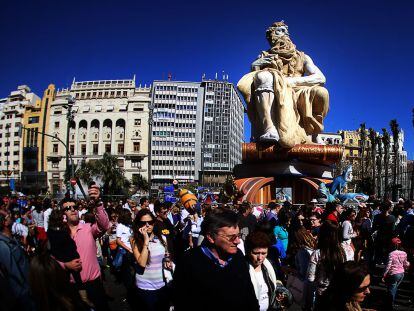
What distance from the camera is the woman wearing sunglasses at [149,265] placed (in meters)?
4.36

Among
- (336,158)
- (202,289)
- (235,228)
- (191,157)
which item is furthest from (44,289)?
(191,157)

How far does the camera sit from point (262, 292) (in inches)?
139

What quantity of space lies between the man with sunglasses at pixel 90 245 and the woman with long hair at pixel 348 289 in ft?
8.85

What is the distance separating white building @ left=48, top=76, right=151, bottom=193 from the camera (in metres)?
85.8

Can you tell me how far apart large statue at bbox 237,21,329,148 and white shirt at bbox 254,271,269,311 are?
15.3m

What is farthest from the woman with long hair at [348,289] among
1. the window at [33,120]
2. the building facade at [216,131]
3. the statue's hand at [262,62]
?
the window at [33,120]

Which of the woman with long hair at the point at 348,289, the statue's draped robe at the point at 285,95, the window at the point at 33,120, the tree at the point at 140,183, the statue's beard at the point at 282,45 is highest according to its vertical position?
the window at the point at 33,120

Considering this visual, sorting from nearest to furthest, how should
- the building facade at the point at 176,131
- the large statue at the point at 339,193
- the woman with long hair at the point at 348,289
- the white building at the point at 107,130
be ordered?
the woman with long hair at the point at 348,289
the large statue at the point at 339,193
the white building at the point at 107,130
the building facade at the point at 176,131

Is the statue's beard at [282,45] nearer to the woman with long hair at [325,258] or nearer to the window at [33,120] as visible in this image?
the woman with long hair at [325,258]

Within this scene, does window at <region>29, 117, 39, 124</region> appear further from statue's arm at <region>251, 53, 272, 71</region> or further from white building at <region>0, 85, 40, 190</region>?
statue's arm at <region>251, 53, 272, 71</region>

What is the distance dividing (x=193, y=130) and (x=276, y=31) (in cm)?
7922

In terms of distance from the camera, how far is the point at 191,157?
98.3 m

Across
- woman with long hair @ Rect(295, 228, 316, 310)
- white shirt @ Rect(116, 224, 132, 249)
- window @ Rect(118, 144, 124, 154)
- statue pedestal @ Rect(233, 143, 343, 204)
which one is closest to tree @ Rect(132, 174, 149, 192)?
window @ Rect(118, 144, 124, 154)

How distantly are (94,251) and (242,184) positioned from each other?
13865mm
